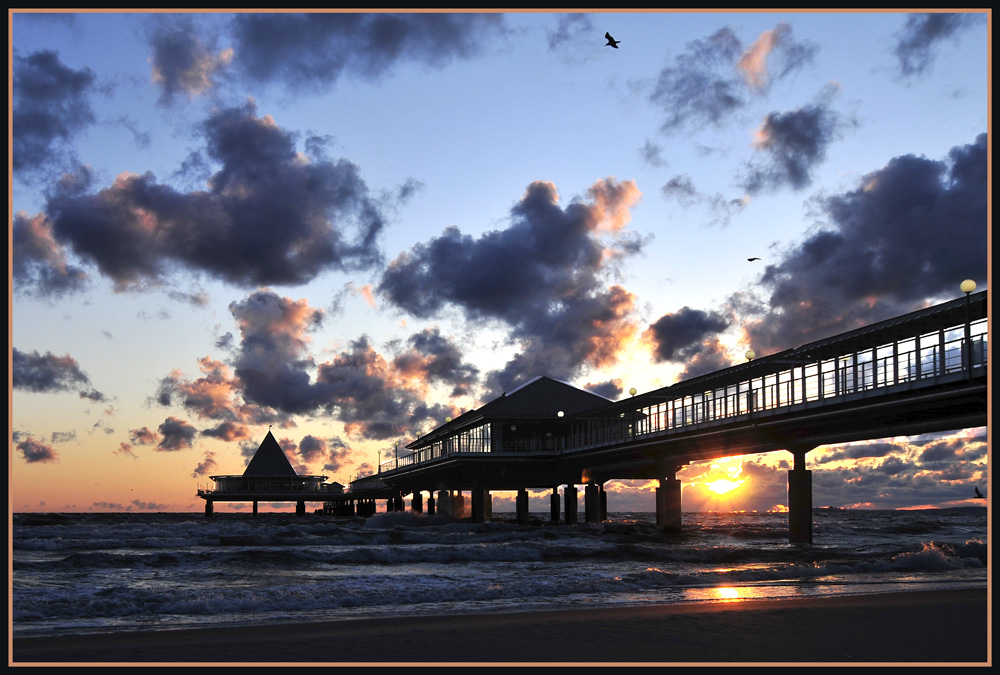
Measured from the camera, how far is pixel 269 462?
137000 millimetres

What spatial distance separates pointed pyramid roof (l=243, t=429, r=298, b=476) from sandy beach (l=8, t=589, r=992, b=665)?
12724cm

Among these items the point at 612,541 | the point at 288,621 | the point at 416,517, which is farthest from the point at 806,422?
the point at 416,517

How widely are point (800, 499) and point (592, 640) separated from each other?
31.7m

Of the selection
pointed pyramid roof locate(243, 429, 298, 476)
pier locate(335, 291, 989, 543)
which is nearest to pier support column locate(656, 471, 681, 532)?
pier locate(335, 291, 989, 543)

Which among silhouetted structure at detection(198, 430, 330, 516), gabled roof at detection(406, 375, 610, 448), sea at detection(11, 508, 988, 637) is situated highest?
gabled roof at detection(406, 375, 610, 448)

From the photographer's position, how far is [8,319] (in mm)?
7863

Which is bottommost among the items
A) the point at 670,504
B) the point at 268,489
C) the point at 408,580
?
the point at 268,489

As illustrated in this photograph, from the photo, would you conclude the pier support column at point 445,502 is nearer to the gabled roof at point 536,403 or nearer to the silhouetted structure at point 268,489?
the gabled roof at point 536,403

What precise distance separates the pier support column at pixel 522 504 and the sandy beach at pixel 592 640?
58.9 meters

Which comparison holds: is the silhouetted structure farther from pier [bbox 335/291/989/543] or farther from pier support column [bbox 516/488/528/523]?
pier support column [bbox 516/488/528/523]

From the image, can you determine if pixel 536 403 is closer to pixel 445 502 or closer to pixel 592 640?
pixel 445 502

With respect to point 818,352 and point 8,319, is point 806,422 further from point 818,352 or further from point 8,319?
point 8,319

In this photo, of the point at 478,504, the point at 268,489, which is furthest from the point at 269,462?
the point at 478,504

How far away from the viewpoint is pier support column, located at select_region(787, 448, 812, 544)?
1588 inches
